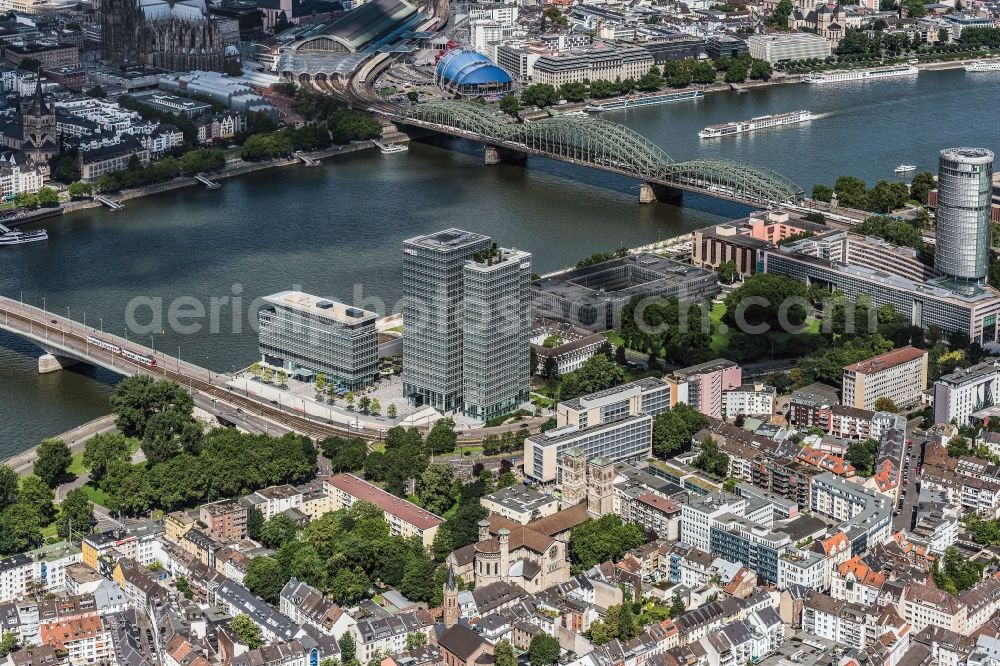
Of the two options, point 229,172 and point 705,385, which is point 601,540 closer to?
point 705,385

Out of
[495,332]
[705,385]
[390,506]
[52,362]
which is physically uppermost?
[495,332]

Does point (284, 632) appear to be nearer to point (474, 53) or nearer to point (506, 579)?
point (506, 579)

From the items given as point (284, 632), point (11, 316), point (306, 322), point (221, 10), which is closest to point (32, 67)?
point (221, 10)

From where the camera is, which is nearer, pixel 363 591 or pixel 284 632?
pixel 284 632

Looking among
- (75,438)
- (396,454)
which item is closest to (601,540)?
(396,454)

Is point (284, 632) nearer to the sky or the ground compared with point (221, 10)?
nearer to the ground

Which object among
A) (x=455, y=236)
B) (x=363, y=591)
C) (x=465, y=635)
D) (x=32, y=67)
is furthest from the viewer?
(x=32, y=67)

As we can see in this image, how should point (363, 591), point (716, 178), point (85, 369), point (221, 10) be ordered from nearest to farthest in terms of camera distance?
point (363, 591)
point (85, 369)
point (716, 178)
point (221, 10)
